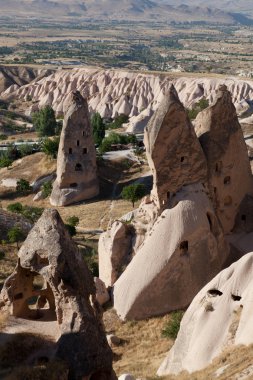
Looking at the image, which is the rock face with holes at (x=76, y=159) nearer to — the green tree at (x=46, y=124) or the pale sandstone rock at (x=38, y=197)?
the pale sandstone rock at (x=38, y=197)

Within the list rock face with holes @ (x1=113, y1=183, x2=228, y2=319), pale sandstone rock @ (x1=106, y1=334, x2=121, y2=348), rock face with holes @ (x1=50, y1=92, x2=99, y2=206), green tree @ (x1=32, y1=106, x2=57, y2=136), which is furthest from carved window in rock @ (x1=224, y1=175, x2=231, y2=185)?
green tree @ (x1=32, y1=106, x2=57, y2=136)

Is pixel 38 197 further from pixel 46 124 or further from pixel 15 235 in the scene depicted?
pixel 46 124

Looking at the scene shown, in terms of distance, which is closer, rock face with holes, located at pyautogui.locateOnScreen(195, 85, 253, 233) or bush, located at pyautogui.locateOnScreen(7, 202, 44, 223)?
rock face with holes, located at pyautogui.locateOnScreen(195, 85, 253, 233)

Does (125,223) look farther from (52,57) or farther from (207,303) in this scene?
(52,57)

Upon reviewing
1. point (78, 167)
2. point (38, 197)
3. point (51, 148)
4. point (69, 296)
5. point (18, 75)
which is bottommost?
point (38, 197)

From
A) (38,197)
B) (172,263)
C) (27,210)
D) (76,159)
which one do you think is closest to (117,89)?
(38,197)

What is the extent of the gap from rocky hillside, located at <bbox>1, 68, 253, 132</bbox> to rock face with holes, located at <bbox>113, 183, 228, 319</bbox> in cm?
7434

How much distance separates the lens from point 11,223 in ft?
118

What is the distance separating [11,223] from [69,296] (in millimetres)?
22590

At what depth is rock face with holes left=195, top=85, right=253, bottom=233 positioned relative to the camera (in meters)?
24.2

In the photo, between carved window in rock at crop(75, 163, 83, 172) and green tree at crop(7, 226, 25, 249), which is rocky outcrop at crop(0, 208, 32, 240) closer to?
green tree at crop(7, 226, 25, 249)

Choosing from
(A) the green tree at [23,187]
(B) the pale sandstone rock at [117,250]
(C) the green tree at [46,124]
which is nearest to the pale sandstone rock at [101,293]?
(B) the pale sandstone rock at [117,250]

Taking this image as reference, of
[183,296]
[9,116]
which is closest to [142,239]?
[183,296]

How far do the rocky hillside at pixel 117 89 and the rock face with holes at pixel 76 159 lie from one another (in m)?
53.1
